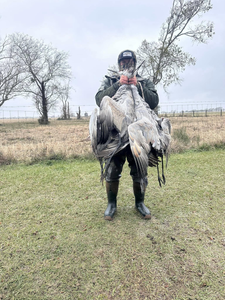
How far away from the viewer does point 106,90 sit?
267 cm

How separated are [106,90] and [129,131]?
1.07 m

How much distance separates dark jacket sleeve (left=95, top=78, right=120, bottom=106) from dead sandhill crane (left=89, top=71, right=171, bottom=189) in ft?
1.03

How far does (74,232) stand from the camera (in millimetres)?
2596

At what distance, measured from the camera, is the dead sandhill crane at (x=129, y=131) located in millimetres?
1827

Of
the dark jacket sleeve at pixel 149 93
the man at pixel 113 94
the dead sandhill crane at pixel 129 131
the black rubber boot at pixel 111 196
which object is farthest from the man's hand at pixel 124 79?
the black rubber boot at pixel 111 196

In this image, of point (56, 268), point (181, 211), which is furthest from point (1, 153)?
point (181, 211)

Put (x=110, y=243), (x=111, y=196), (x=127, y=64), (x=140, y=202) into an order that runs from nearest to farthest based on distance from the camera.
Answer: (x=110, y=243) < (x=127, y=64) < (x=111, y=196) < (x=140, y=202)

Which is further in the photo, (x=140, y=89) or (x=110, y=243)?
(x=140, y=89)

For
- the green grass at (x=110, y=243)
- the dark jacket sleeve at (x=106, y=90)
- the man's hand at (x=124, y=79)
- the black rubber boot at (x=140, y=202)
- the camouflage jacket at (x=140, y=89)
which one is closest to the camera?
the green grass at (x=110, y=243)

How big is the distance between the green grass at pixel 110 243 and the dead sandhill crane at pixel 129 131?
834 millimetres

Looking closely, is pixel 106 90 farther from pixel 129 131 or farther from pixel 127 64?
pixel 129 131

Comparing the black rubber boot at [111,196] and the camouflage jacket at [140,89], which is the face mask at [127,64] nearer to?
the camouflage jacket at [140,89]

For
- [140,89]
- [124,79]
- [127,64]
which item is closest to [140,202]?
[140,89]

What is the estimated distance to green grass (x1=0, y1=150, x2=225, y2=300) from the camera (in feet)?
5.93
